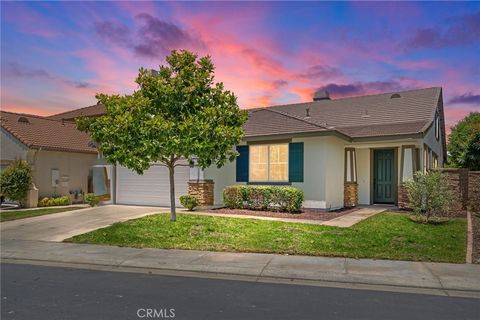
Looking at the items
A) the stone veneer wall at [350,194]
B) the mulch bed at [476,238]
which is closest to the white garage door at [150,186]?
the stone veneer wall at [350,194]

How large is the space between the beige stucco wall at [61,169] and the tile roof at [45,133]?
0.39 meters

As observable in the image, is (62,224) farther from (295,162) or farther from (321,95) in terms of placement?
(321,95)

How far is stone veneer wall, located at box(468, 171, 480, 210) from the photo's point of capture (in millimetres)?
15445

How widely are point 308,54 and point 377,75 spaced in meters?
4.22

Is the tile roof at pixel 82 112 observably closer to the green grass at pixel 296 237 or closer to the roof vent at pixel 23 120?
the roof vent at pixel 23 120

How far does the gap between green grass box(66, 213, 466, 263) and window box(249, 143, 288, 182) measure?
13.1ft

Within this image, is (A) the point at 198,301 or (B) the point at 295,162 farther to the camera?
(B) the point at 295,162

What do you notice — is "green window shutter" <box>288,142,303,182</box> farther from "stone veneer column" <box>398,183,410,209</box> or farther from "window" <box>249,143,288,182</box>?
"stone veneer column" <box>398,183,410,209</box>

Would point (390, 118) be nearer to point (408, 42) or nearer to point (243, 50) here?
point (408, 42)

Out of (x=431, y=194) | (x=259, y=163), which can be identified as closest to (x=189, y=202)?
(x=259, y=163)

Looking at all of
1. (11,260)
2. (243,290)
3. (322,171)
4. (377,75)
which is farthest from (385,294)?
(377,75)

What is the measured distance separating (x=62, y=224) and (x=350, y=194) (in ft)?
38.0

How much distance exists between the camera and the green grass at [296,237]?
9.02m

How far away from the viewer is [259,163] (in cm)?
1659
